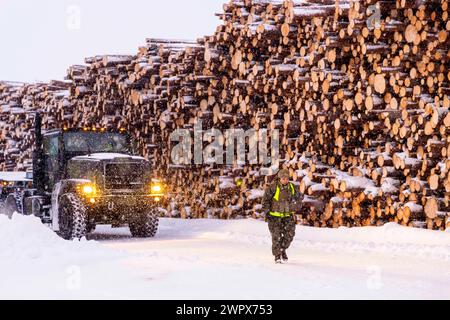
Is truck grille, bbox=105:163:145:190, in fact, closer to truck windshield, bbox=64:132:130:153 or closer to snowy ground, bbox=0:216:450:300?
truck windshield, bbox=64:132:130:153

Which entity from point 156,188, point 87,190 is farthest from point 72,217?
point 156,188

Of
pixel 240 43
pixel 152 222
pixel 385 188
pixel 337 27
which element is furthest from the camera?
pixel 240 43

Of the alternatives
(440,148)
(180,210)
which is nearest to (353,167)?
(440,148)

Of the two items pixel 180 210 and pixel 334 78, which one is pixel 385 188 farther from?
pixel 180 210

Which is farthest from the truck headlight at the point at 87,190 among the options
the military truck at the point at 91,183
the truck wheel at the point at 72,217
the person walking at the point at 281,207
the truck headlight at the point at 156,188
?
the person walking at the point at 281,207

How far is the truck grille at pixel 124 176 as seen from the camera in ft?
56.9

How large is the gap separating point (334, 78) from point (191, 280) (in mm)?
7696

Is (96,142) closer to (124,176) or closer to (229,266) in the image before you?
(124,176)

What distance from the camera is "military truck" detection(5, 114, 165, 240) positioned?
670 inches

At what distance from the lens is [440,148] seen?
46.6 feet

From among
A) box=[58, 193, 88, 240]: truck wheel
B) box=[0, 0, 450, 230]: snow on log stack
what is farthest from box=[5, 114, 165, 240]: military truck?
box=[0, 0, 450, 230]: snow on log stack

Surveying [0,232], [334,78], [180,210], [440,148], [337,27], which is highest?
[337,27]

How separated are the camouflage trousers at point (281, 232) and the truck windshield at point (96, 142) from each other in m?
6.85

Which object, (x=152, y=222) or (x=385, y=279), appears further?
(x=152, y=222)
